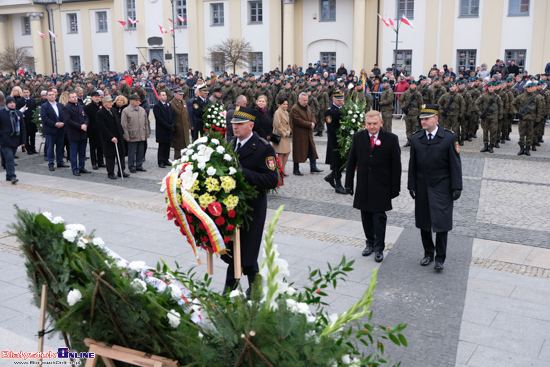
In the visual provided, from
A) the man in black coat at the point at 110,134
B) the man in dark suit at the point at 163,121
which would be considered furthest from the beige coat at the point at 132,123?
the man in dark suit at the point at 163,121

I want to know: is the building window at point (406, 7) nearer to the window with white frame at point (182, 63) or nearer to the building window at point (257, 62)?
the building window at point (257, 62)

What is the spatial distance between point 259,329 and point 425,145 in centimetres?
539

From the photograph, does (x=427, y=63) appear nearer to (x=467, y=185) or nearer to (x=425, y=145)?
(x=467, y=185)

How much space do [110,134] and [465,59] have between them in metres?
23.7

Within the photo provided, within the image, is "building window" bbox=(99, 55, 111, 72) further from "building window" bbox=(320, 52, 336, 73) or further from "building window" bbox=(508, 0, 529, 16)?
"building window" bbox=(508, 0, 529, 16)

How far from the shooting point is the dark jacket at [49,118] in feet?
46.9

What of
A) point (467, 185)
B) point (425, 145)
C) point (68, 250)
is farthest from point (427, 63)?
point (68, 250)

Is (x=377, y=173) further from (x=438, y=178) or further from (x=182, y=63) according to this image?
(x=182, y=63)

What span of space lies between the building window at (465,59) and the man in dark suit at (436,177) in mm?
26105

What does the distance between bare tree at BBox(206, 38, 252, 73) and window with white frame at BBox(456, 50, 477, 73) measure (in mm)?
12734

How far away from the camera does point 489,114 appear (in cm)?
1722

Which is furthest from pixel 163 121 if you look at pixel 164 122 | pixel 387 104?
pixel 387 104

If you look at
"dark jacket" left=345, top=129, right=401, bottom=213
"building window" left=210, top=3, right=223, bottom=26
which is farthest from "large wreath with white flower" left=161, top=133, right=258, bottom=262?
"building window" left=210, top=3, right=223, bottom=26

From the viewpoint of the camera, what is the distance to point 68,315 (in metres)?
2.90
